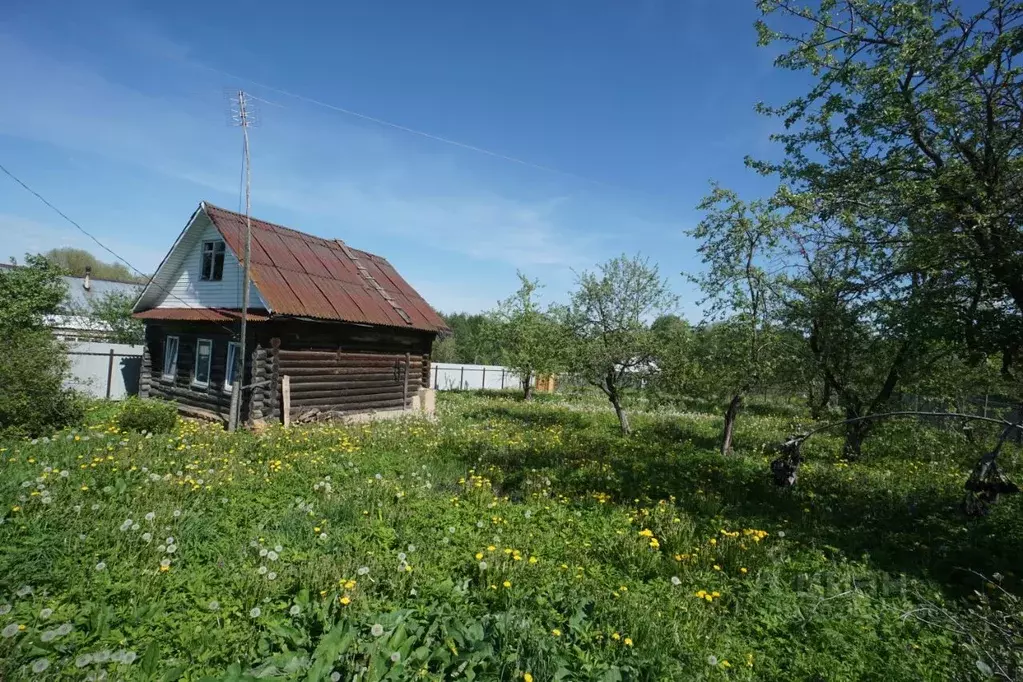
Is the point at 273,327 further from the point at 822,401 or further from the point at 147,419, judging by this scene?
the point at 822,401

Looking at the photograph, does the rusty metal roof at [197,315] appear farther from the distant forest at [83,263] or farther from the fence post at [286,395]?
the distant forest at [83,263]

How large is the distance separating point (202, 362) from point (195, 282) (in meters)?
2.47

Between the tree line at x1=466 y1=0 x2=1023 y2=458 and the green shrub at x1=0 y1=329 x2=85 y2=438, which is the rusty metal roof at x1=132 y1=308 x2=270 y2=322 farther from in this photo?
the tree line at x1=466 y1=0 x2=1023 y2=458

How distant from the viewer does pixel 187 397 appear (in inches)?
624

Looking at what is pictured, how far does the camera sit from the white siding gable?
14852mm

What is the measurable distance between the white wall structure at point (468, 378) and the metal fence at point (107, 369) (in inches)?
587

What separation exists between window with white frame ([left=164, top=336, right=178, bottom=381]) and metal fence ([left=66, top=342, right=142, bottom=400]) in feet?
7.61

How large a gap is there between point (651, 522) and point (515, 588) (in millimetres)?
2955

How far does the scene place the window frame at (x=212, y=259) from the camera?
15.4 m

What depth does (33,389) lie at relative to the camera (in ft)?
33.2

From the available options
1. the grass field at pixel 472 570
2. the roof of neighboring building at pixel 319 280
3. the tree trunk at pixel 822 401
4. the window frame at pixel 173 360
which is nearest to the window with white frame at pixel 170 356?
the window frame at pixel 173 360

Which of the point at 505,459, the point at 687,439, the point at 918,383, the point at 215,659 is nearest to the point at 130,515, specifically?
the point at 215,659

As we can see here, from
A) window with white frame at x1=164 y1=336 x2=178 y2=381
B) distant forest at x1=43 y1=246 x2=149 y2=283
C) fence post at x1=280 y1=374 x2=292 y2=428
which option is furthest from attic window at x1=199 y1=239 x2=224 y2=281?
distant forest at x1=43 y1=246 x2=149 y2=283

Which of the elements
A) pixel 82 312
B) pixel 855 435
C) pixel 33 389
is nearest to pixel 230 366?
pixel 33 389
